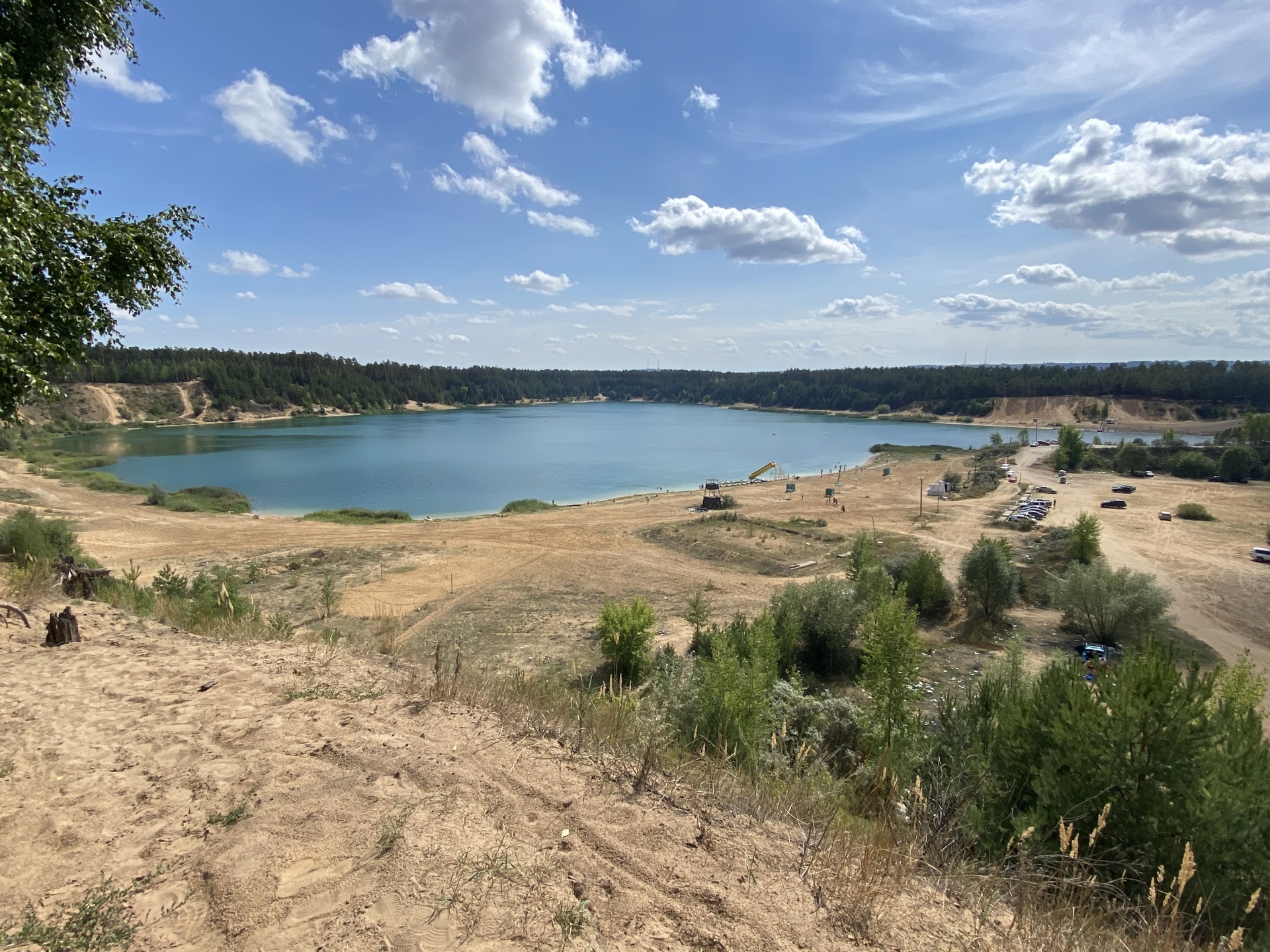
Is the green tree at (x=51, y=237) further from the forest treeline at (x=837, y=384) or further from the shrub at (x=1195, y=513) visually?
the forest treeline at (x=837, y=384)

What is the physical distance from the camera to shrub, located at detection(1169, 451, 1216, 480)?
62719mm

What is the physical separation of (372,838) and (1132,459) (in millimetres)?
85617

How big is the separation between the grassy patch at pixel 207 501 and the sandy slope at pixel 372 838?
44608mm

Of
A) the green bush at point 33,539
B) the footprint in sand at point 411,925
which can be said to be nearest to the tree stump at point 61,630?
the footprint in sand at point 411,925

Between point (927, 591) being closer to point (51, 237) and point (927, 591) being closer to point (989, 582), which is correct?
point (989, 582)

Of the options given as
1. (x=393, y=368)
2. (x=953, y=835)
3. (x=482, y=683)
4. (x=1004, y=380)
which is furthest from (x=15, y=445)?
(x=1004, y=380)

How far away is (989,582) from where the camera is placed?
69.1 feet

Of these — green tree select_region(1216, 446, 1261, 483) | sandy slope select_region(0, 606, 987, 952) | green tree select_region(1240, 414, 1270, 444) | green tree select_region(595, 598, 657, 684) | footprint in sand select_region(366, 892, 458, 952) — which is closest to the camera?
footprint in sand select_region(366, 892, 458, 952)

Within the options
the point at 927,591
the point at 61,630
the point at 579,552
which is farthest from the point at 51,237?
the point at 579,552

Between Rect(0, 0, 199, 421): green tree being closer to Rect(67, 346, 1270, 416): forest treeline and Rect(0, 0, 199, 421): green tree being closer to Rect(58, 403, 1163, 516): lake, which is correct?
Rect(58, 403, 1163, 516): lake

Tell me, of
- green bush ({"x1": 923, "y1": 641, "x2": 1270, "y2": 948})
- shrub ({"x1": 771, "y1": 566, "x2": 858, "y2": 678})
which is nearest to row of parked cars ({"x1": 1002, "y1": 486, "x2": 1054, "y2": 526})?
shrub ({"x1": 771, "y1": 566, "x2": 858, "y2": 678})

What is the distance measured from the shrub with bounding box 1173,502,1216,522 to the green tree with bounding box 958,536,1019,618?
32765 millimetres

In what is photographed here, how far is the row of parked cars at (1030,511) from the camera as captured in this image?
1576 inches

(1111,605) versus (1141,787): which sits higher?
(1141,787)
